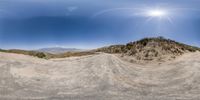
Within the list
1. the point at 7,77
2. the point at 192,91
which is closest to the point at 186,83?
the point at 192,91

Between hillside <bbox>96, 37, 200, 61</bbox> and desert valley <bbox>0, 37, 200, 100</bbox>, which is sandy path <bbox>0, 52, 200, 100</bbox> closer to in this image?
desert valley <bbox>0, 37, 200, 100</bbox>

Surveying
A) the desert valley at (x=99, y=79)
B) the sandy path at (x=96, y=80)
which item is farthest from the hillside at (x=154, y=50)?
the sandy path at (x=96, y=80)

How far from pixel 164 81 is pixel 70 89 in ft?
33.1

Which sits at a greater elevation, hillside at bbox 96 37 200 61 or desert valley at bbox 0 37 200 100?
hillside at bbox 96 37 200 61

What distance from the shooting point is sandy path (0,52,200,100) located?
27938mm

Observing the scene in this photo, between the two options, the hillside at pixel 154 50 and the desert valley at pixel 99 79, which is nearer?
the desert valley at pixel 99 79

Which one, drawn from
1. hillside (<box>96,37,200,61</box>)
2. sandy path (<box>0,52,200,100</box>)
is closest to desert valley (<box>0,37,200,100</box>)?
sandy path (<box>0,52,200,100</box>)

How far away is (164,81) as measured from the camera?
33.1 metres

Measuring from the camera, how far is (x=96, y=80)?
1273 inches

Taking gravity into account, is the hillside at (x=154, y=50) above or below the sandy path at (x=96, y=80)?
above

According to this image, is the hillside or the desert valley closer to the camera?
the desert valley

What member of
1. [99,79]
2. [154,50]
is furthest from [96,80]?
[154,50]

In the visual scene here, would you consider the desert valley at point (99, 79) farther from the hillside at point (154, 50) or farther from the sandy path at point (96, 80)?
the hillside at point (154, 50)

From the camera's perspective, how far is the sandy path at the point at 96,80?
27.9 metres
